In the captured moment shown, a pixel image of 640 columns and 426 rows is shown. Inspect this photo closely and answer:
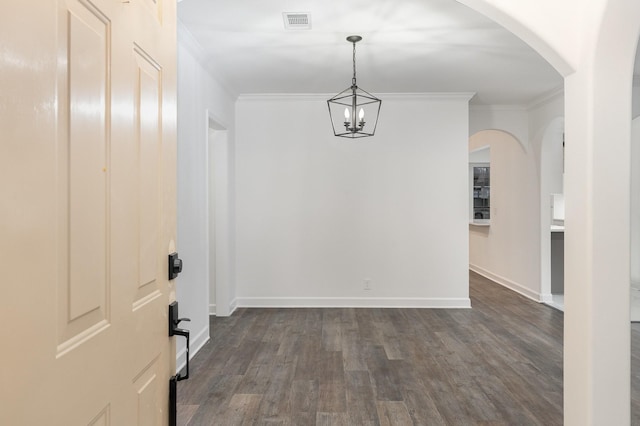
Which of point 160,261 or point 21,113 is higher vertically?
point 21,113

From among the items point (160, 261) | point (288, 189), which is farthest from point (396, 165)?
point (160, 261)

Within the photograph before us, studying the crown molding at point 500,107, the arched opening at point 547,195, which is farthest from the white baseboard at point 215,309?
the crown molding at point 500,107

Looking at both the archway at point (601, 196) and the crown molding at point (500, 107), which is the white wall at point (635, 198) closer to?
the crown molding at point (500, 107)

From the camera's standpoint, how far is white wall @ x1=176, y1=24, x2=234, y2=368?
3.49 m

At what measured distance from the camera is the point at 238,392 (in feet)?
9.95

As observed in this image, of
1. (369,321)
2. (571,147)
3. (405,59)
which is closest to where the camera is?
(571,147)

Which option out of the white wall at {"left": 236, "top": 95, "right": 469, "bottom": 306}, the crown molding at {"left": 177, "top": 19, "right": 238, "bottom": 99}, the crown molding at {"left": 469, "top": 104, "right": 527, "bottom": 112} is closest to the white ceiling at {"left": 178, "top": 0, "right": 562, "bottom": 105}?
the crown molding at {"left": 177, "top": 19, "right": 238, "bottom": 99}

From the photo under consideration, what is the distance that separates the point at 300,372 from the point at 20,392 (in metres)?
2.96

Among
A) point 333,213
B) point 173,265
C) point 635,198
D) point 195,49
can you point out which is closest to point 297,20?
point 195,49

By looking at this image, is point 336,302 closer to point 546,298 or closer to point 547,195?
point 546,298

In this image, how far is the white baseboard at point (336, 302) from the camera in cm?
560

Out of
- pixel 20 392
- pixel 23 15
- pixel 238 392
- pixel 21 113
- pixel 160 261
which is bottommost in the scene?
pixel 238 392

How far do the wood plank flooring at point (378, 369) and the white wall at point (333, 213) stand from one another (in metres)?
0.44

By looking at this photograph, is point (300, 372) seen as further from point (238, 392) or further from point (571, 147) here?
point (571, 147)
